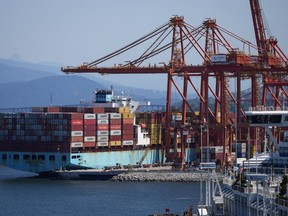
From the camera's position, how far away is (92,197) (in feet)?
233

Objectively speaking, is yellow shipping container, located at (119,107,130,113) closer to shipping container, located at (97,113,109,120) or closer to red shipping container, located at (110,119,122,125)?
red shipping container, located at (110,119,122,125)

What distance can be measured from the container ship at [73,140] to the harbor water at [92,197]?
13.8 feet

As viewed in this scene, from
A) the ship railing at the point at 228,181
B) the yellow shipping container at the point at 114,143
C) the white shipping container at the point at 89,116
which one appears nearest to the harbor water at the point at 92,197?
the white shipping container at the point at 89,116

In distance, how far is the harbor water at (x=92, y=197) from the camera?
202ft

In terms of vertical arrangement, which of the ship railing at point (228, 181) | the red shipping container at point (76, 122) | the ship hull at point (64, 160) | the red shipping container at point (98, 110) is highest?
the red shipping container at point (98, 110)

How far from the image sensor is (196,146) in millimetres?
102375

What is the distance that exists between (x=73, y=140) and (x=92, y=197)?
22169mm

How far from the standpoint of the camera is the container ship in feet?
303

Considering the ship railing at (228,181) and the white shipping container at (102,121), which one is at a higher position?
the white shipping container at (102,121)

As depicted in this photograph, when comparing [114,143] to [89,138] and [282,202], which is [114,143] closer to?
[89,138]

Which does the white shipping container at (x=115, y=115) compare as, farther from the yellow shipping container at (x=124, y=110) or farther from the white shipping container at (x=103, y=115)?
the yellow shipping container at (x=124, y=110)

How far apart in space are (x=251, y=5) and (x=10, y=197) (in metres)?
37.2

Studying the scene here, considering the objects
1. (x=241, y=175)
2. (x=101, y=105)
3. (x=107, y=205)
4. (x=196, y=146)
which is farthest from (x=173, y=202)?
(x=101, y=105)

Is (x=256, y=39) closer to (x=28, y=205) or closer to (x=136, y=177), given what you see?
(x=136, y=177)
